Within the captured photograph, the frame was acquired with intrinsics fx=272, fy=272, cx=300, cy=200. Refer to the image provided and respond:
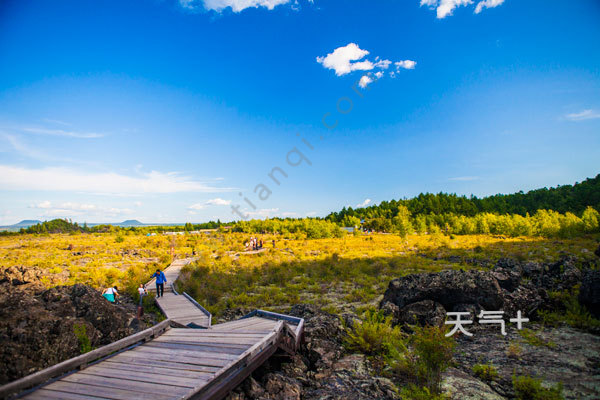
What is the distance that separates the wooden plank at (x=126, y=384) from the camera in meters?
3.42

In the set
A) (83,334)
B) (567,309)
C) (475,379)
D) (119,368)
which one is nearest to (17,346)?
(83,334)

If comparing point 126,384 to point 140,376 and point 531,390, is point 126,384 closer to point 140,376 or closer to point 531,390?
point 140,376

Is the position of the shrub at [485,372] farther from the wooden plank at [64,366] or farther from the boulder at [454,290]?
the wooden plank at [64,366]

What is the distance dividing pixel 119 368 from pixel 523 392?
6850 millimetres

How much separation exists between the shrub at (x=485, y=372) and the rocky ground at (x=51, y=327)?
8.48 m

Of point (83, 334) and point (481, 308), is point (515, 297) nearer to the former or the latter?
point (481, 308)

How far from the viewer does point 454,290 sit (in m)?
9.05

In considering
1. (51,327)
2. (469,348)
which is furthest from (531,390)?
(51,327)

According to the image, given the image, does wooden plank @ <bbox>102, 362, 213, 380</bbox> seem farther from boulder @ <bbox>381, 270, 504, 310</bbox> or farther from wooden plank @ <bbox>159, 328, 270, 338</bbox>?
boulder @ <bbox>381, 270, 504, 310</bbox>

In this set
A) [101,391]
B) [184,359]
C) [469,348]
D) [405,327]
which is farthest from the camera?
[405,327]

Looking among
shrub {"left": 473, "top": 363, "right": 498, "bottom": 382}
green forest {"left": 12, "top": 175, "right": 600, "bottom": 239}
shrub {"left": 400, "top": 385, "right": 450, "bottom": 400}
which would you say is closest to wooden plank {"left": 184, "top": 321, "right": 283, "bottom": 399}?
shrub {"left": 400, "top": 385, "right": 450, "bottom": 400}

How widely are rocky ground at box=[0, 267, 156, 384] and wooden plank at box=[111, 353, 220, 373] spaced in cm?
169

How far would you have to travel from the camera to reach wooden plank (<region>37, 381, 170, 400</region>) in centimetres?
332

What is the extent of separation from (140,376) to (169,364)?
0.43 m
